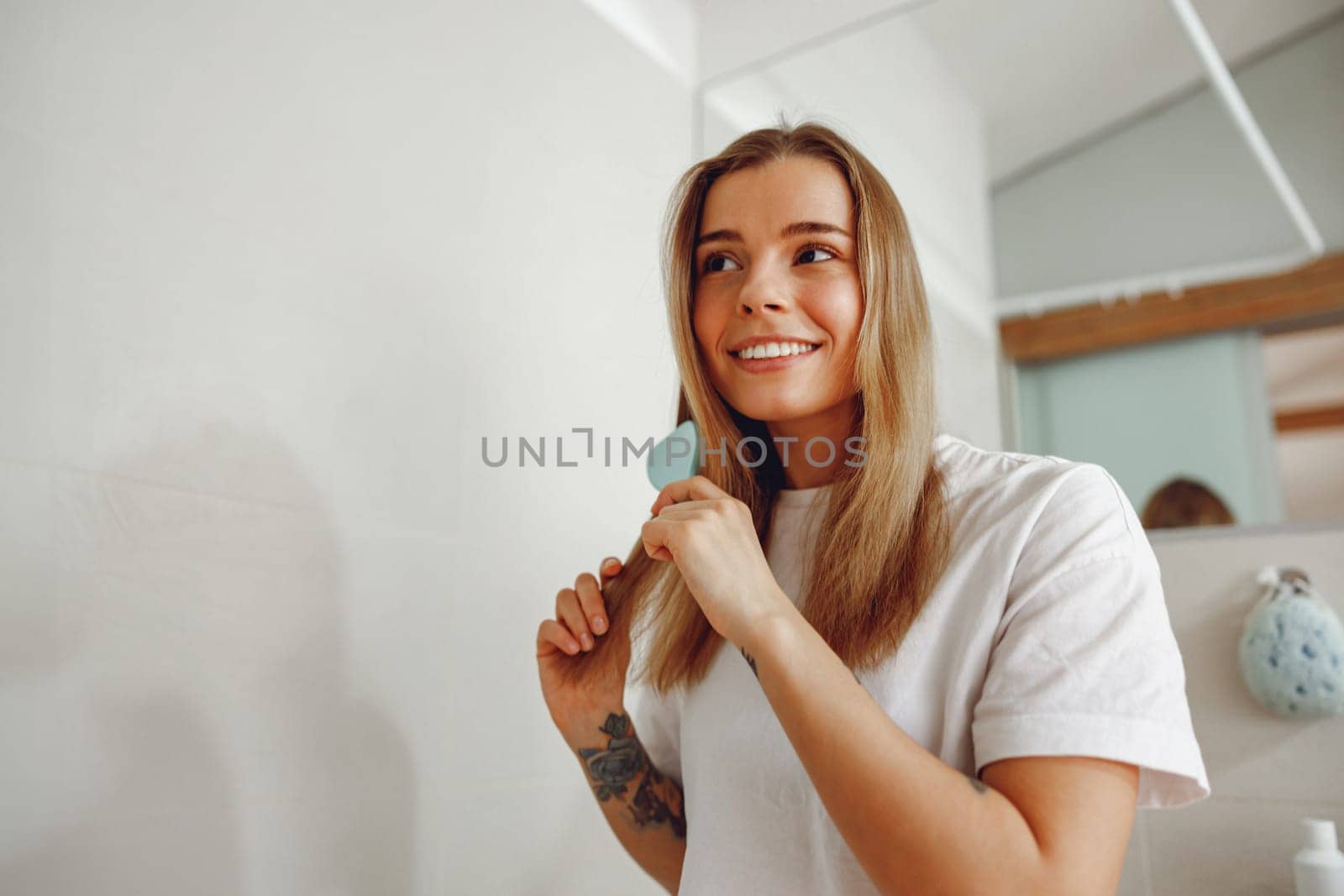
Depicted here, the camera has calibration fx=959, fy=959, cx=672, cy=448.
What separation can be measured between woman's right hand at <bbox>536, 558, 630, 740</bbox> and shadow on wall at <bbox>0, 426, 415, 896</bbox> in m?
0.19

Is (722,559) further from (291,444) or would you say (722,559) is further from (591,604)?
(291,444)

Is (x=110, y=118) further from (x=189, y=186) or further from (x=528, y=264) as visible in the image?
(x=528, y=264)

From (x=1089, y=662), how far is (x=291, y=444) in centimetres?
72

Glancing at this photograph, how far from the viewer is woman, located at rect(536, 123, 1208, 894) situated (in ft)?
1.90

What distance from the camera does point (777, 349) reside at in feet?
2.81

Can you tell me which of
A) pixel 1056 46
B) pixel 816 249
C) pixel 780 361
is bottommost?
pixel 780 361

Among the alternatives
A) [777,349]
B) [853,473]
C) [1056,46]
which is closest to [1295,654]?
[853,473]

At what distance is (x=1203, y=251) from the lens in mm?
1207

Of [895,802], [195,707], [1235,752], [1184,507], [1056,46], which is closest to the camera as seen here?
[895,802]

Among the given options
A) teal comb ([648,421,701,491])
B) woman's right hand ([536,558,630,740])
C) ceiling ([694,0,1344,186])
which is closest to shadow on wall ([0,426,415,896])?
woman's right hand ([536,558,630,740])

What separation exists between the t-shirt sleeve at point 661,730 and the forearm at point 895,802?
0.35 metres

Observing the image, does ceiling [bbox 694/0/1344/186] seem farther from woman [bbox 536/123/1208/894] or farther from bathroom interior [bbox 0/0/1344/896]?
woman [bbox 536/123/1208/894]

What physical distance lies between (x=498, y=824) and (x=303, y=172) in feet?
2.42

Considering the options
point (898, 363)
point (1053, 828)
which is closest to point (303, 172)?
point (898, 363)
